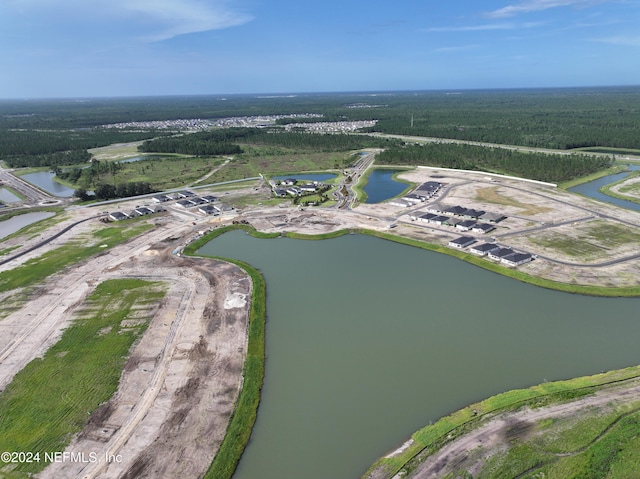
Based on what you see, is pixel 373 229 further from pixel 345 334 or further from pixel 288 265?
pixel 345 334

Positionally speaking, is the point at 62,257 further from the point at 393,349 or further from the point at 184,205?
the point at 393,349

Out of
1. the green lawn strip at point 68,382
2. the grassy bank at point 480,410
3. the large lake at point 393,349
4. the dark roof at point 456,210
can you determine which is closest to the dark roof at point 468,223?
the dark roof at point 456,210

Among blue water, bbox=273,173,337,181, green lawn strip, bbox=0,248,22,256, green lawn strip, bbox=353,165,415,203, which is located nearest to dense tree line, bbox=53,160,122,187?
green lawn strip, bbox=0,248,22,256

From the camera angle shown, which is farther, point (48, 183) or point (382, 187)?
point (48, 183)

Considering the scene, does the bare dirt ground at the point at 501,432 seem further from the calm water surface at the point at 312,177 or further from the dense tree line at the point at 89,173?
the dense tree line at the point at 89,173

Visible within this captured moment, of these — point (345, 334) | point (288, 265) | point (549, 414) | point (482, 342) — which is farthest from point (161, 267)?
point (549, 414)

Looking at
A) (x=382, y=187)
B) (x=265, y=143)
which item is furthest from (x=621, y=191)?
(x=265, y=143)
